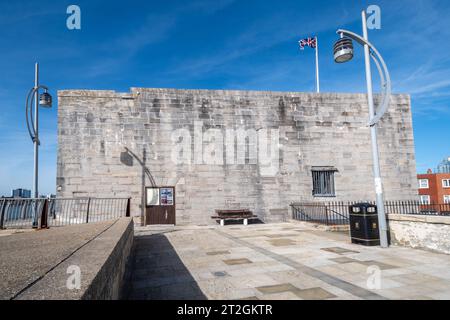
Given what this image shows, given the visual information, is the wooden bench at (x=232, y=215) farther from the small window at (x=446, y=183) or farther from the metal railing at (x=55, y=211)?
the small window at (x=446, y=183)

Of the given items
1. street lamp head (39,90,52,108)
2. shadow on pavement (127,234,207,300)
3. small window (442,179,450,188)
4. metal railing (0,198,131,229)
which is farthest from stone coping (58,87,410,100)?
small window (442,179,450,188)

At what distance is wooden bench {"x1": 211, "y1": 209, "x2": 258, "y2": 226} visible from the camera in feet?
52.3

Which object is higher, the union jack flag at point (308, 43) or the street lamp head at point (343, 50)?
the union jack flag at point (308, 43)

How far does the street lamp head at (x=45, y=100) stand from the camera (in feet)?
46.2

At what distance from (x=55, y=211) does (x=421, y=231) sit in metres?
15.2

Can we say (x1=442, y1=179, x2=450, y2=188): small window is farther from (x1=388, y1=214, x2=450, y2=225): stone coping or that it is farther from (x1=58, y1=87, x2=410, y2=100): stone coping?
(x1=388, y1=214, x2=450, y2=225): stone coping

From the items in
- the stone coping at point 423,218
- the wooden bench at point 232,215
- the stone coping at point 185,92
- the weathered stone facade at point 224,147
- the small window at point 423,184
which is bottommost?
the wooden bench at point 232,215

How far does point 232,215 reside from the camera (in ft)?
52.9

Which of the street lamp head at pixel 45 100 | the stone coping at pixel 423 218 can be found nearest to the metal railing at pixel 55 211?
the street lamp head at pixel 45 100

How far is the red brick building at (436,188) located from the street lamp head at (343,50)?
49979 millimetres

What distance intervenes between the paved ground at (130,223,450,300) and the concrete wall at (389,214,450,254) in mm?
326

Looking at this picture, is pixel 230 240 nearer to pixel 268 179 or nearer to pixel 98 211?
pixel 268 179
